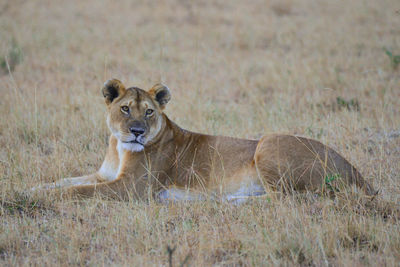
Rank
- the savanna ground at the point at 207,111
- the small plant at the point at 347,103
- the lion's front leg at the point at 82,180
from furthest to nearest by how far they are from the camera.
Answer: the small plant at the point at 347,103 → the lion's front leg at the point at 82,180 → the savanna ground at the point at 207,111

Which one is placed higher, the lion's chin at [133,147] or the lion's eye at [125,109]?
the lion's eye at [125,109]

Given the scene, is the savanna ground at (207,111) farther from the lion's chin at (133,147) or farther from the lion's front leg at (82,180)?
the lion's chin at (133,147)

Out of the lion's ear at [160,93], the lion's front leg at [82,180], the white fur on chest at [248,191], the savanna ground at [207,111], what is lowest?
the lion's front leg at [82,180]

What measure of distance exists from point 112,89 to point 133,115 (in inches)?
16.7

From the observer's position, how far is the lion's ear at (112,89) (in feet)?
17.0

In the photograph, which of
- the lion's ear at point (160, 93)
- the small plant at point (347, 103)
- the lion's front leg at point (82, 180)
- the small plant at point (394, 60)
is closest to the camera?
the lion's front leg at point (82, 180)

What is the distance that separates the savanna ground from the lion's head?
672mm

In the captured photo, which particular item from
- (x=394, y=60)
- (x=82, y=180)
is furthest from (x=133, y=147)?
(x=394, y=60)

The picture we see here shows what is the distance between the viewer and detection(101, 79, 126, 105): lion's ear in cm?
517

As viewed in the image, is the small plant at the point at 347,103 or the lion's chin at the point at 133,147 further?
the small plant at the point at 347,103

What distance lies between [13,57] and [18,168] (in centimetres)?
551

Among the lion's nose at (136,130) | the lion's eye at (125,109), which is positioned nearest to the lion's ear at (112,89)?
the lion's eye at (125,109)

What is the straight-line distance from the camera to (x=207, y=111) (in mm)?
7633

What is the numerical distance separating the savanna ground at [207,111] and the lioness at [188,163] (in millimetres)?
207
